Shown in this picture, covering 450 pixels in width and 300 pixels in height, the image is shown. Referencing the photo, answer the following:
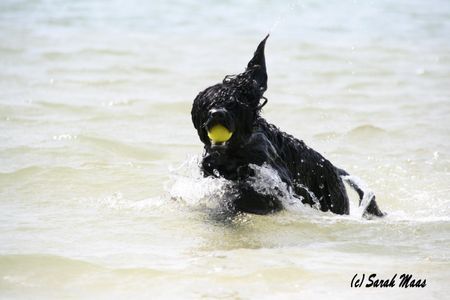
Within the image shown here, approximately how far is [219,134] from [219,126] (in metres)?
0.07

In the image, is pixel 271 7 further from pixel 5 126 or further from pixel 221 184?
pixel 221 184

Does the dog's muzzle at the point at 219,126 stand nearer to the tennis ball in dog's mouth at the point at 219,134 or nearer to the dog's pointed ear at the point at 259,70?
the tennis ball in dog's mouth at the point at 219,134

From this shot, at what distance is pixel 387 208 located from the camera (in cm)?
687

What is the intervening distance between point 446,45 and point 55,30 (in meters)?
6.59

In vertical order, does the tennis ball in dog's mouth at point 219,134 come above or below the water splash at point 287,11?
below

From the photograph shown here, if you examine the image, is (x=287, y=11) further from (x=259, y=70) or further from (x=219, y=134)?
(x=219, y=134)

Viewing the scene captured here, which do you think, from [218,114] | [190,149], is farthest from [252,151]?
[190,149]

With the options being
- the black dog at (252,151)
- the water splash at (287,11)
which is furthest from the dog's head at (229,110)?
the water splash at (287,11)

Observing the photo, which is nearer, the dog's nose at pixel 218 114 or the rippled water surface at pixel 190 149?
the rippled water surface at pixel 190 149

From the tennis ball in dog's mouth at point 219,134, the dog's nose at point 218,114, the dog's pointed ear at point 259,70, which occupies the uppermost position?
the dog's pointed ear at point 259,70

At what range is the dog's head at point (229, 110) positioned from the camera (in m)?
5.16

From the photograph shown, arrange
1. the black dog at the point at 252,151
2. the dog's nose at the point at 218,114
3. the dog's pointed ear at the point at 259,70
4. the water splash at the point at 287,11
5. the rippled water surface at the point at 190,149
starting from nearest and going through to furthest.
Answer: the rippled water surface at the point at 190,149 → the dog's nose at the point at 218,114 → the black dog at the point at 252,151 → the dog's pointed ear at the point at 259,70 → the water splash at the point at 287,11

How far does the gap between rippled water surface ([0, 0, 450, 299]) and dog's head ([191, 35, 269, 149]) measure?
46 centimetres

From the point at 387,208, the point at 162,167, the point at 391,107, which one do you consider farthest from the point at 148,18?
the point at 387,208
